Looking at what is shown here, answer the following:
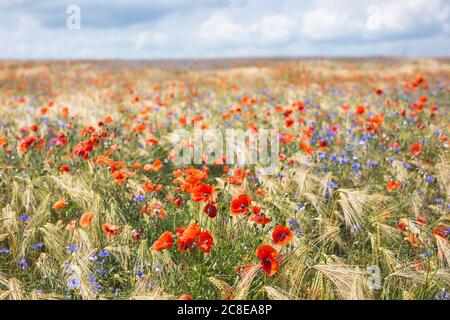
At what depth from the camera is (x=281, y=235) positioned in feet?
6.81

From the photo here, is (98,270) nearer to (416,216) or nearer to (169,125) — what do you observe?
(416,216)

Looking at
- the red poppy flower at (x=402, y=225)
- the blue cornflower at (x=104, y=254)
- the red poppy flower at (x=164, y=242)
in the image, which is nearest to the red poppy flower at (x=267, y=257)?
the red poppy flower at (x=164, y=242)

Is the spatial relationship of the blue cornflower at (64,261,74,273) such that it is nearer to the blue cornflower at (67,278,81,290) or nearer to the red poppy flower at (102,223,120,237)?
the blue cornflower at (67,278,81,290)

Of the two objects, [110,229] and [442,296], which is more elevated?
[110,229]

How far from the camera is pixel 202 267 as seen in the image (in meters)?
2.23

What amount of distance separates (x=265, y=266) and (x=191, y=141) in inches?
107

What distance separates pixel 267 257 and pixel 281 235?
167mm

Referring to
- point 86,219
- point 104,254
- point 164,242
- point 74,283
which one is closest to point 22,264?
point 86,219

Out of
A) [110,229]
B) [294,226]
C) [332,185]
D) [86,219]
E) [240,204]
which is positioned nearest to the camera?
[240,204]

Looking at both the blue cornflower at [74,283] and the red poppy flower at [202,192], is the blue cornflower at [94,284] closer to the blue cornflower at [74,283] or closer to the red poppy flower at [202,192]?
the blue cornflower at [74,283]

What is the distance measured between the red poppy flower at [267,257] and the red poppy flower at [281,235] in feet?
0.39

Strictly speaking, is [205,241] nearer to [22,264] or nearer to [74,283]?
[74,283]

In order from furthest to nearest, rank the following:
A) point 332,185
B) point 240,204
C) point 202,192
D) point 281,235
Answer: point 332,185
point 202,192
point 240,204
point 281,235
